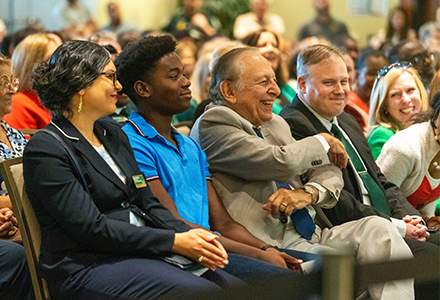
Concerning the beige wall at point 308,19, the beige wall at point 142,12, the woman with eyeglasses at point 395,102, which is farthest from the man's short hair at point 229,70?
the beige wall at point 308,19

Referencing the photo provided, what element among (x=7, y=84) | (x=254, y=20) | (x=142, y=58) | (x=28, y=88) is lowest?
(x=254, y=20)

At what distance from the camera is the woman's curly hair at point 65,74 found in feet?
6.79

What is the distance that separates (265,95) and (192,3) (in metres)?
7.48

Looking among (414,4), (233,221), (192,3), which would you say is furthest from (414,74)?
(414,4)

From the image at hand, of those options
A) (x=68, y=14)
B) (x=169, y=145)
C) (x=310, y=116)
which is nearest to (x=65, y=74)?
(x=169, y=145)

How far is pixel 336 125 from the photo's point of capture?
2973 millimetres

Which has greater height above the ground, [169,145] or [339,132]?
[169,145]

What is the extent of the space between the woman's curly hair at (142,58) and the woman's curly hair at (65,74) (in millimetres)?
304

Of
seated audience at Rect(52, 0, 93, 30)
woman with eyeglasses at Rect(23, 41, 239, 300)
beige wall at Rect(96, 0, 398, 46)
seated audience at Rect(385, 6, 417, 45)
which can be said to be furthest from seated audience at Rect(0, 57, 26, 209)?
beige wall at Rect(96, 0, 398, 46)

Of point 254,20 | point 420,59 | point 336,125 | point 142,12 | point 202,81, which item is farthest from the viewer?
point 142,12

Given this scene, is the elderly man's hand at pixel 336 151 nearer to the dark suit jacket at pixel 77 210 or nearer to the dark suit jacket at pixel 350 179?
the dark suit jacket at pixel 350 179

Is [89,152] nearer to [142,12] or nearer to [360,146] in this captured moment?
[360,146]

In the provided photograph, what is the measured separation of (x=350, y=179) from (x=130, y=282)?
141cm

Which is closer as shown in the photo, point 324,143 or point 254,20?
point 324,143
